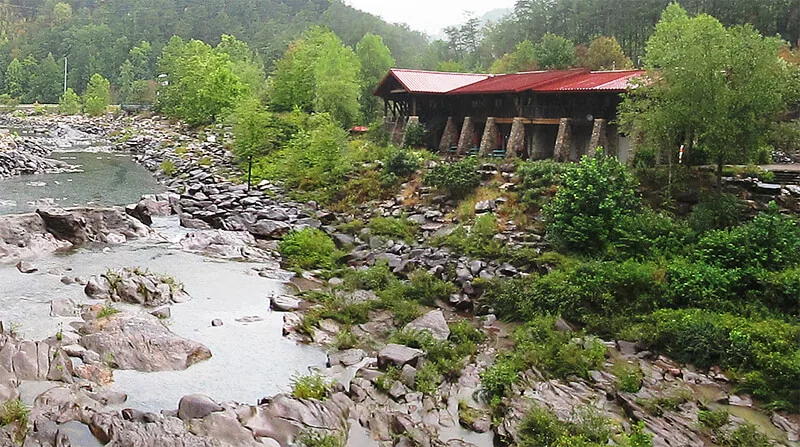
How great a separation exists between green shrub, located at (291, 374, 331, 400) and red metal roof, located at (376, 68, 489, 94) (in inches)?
1000

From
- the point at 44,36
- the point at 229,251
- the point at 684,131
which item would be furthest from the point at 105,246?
the point at 44,36

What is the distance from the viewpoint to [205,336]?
17.7 meters

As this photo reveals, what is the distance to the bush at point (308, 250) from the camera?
24984 mm

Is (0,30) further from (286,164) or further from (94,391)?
(94,391)

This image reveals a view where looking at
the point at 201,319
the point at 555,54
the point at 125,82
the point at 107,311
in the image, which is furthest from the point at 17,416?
the point at 125,82

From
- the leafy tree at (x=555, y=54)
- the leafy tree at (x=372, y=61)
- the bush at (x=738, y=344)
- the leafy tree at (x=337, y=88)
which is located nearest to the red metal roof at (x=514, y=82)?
the leafy tree at (x=337, y=88)

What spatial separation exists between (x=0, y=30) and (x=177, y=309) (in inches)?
6168

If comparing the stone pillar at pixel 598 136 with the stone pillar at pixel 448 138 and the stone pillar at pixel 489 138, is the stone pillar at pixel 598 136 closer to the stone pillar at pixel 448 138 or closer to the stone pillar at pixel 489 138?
the stone pillar at pixel 489 138

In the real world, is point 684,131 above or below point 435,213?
above

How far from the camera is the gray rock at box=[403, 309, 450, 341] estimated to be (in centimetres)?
1812

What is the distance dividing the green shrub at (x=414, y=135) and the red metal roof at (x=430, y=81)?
6.68 feet

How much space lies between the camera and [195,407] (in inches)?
509

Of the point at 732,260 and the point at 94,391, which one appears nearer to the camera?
the point at 94,391

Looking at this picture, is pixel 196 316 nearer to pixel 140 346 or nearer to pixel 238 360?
pixel 140 346
